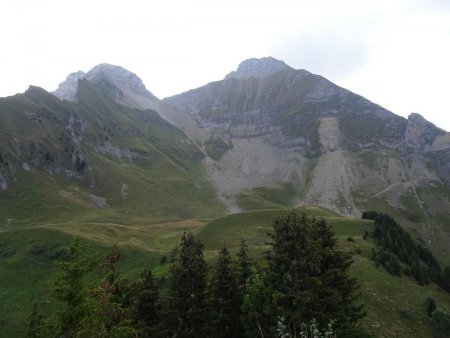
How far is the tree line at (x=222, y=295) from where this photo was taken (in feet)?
79.6

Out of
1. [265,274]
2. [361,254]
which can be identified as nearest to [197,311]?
[265,274]

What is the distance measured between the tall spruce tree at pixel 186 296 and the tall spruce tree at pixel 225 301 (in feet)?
5.41

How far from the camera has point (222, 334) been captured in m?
35.7

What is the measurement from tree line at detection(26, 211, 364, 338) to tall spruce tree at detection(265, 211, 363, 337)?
7 cm

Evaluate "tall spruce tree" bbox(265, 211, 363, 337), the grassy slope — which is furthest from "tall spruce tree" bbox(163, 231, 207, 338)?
the grassy slope

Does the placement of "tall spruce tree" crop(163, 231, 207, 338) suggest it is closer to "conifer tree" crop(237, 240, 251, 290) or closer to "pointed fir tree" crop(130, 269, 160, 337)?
"pointed fir tree" crop(130, 269, 160, 337)

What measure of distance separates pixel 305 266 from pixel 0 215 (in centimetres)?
14409

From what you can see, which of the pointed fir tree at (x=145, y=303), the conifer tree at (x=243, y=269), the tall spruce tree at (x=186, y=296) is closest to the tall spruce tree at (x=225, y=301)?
the conifer tree at (x=243, y=269)

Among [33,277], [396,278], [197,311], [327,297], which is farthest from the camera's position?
[33,277]

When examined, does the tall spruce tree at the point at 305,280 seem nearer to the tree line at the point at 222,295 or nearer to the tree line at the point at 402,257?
the tree line at the point at 222,295

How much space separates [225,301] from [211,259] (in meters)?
30.9

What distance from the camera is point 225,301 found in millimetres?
36844

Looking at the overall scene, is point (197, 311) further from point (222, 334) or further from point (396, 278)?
point (396, 278)

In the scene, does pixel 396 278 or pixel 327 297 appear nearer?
pixel 327 297
